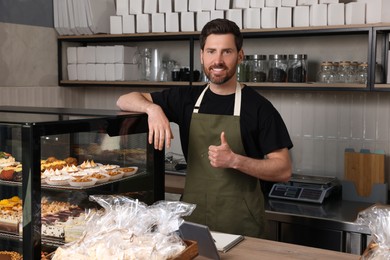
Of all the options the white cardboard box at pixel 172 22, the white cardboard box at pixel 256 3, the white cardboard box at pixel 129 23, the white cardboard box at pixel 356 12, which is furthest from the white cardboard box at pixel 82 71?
the white cardboard box at pixel 356 12

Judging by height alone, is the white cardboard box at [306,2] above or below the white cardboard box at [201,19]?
above

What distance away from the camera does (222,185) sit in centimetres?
266

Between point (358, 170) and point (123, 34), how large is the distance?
209 centimetres

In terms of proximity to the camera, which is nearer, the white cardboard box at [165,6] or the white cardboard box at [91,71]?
the white cardboard box at [165,6]

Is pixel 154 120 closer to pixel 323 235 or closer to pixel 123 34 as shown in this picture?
pixel 323 235

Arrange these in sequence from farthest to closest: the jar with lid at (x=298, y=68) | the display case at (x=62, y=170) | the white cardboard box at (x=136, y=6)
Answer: the white cardboard box at (x=136, y=6) < the jar with lid at (x=298, y=68) < the display case at (x=62, y=170)

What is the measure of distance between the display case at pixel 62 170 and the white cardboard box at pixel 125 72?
2.43 m

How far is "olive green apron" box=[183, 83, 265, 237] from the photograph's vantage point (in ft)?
8.72

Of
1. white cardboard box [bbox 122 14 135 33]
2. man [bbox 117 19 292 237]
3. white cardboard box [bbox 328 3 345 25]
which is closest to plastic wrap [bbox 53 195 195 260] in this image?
man [bbox 117 19 292 237]

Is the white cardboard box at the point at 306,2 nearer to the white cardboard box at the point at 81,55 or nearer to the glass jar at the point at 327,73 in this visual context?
the glass jar at the point at 327,73

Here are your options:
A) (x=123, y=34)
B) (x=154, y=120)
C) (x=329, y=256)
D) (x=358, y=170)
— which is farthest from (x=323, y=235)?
(x=123, y=34)

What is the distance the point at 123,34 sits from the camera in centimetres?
446

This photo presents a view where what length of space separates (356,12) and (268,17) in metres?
0.59

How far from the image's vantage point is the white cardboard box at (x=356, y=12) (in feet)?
11.6
